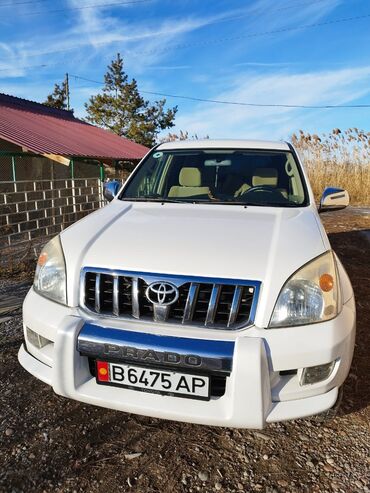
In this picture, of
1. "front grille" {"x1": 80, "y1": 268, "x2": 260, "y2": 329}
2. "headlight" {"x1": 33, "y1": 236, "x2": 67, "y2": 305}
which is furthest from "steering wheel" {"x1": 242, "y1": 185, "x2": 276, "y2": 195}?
"headlight" {"x1": 33, "y1": 236, "x2": 67, "y2": 305}

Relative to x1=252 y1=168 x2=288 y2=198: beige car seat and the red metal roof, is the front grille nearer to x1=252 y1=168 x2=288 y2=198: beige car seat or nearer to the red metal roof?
x1=252 y1=168 x2=288 y2=198: beige car seat

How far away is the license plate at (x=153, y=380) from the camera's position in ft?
5.76

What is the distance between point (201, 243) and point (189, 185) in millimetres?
1372

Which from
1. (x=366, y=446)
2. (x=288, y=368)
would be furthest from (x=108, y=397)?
(x=366, y=446)

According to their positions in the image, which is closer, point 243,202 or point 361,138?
point 243,202

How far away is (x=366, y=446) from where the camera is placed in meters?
2.06

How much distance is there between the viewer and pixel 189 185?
335 cm

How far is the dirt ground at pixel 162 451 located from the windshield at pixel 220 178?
5.01ft

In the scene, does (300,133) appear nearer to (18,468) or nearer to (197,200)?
(197,200)

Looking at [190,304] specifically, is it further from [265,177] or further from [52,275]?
[265,177]

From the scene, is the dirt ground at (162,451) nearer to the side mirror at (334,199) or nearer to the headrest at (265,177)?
the side mirror at (334,199)

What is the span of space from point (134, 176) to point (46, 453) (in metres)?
2.25

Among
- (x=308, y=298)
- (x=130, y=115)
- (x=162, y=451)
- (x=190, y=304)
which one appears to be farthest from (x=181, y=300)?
(x=130, y=115)

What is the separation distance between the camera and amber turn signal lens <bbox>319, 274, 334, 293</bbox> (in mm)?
1909
